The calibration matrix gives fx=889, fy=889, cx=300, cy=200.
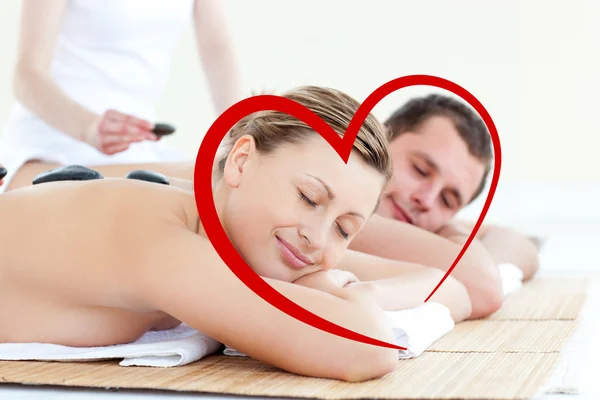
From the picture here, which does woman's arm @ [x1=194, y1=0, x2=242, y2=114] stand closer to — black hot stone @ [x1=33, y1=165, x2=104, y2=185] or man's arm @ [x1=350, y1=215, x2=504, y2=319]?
man's arm @ [x1=350, y1=215, x2=504, y2=319]

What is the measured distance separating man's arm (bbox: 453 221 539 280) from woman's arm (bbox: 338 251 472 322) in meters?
0.59

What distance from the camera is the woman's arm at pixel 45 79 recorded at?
1.71 meters

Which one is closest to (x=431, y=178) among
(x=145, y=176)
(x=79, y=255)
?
(x=145, y=176)

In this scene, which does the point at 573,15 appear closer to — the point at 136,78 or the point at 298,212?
the point at 136,78

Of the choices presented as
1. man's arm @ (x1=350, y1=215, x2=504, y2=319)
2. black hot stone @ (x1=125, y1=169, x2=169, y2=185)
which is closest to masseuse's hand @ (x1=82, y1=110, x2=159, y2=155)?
black hot stone @ (x1=125, y1=169, x2=169, y2=185)

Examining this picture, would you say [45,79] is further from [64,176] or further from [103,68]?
[64,176]

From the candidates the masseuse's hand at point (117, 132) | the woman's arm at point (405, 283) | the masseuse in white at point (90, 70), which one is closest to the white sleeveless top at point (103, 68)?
the masseuse in white at point (90, 70)

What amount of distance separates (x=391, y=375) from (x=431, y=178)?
72 centimetres

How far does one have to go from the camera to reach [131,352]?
3.69 feet

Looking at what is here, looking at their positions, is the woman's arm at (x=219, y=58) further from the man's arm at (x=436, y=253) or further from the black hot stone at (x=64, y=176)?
the black hot stone at (x=64, y=176)

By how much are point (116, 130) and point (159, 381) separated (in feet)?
2.08

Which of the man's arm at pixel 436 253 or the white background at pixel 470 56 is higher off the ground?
the white background at pixel 470 56

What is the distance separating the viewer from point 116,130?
5.03 feet

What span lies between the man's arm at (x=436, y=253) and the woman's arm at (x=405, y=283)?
0.16 feet
